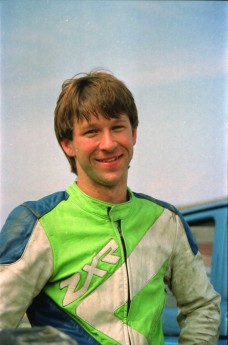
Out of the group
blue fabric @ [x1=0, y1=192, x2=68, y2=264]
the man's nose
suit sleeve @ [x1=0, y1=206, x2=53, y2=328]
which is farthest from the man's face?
suit sleeve @ [x1=0, y1=206, x2=53, y2=328]

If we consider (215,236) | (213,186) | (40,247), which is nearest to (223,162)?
(213,186)

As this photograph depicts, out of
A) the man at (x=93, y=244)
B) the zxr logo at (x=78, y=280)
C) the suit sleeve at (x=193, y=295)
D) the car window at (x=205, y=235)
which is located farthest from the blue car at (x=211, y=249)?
the zxr logo at (x=78, y=280)

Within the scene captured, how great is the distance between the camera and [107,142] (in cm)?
237

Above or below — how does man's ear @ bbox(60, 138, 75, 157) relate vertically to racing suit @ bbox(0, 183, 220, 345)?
above

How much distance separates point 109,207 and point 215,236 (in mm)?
1575

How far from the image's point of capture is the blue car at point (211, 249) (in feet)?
12.3

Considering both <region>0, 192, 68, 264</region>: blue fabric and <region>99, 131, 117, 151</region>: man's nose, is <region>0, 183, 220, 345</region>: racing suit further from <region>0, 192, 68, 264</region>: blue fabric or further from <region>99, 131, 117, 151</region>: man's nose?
<region>99, 131, 117, 151</region>: man's nose

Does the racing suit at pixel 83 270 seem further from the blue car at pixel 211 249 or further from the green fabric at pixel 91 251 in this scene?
the blue car at pixel 211 249

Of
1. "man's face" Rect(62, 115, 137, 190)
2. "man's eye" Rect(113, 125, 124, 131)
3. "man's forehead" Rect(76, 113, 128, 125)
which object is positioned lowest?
"man's face" Rect(62, 115, 137, 190)

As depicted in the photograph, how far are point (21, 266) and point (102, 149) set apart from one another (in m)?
0.48

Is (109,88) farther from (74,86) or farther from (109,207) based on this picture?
(109,207)

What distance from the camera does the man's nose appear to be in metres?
2.37

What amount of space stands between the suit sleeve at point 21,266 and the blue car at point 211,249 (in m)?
1.56

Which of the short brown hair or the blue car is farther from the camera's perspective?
the blue car
